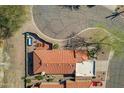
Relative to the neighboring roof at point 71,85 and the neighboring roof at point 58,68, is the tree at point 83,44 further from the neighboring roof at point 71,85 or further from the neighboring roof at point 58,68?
the neighboring roof at point 71,85

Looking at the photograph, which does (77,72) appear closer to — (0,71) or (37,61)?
(37,61)

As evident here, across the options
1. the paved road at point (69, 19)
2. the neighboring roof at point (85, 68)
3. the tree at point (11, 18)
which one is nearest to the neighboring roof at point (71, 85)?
the neighboring roof at point (85, 68)

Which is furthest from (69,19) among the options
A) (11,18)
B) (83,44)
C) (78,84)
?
(78,84)

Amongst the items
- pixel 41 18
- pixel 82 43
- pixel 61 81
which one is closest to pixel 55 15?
pixel 41 18

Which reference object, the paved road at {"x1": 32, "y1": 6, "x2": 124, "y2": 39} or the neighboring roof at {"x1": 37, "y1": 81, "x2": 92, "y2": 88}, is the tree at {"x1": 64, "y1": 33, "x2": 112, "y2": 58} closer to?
the paved road at {"x1": 32, "y1": 6, "x2": 124, "y2": 39}

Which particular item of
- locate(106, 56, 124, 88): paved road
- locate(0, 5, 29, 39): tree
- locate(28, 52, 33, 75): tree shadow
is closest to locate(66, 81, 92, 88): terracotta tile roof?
locate(106, 56, 124, 88): paved road
